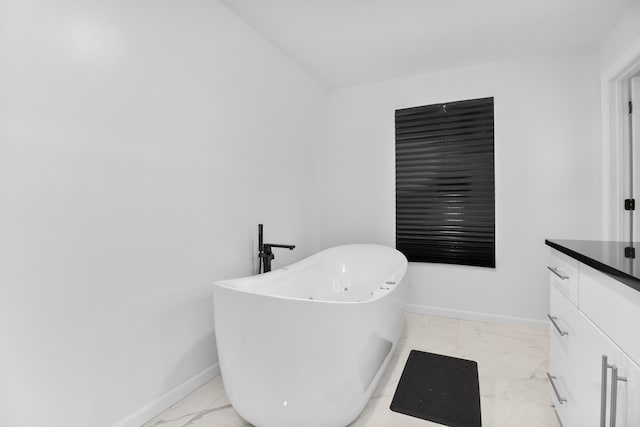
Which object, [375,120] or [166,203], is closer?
[166,203]

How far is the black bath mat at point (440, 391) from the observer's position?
5.42 feet

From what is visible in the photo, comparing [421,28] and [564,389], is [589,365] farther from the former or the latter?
[421,28]


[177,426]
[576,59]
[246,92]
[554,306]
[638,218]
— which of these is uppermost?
[576,59]

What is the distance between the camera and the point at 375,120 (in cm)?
337

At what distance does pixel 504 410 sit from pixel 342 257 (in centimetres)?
162

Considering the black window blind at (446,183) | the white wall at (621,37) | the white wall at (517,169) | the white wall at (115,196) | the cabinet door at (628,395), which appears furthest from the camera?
the black window blind at (446,183)

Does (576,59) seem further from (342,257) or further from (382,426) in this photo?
(382,426)

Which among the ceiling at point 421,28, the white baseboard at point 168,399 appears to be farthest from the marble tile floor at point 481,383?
the ceiling at point 421,28

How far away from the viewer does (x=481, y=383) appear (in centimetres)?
194

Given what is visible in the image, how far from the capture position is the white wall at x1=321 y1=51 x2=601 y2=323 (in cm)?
262

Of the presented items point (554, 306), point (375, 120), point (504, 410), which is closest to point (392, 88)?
point (375, 120)

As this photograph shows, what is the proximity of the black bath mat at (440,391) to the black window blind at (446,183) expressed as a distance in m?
1.13

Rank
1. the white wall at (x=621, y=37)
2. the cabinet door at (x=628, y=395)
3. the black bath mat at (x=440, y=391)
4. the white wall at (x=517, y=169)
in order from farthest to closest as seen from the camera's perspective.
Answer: the white wall at (x=517, y=169) < the white wall at (x=621, y=37) < the black bath mat at (x=440, y=391) < the cabinet door at (x=628, y=395)

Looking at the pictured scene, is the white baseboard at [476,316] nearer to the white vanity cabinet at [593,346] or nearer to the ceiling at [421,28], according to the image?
the white vanity cabinet at [593,346]
